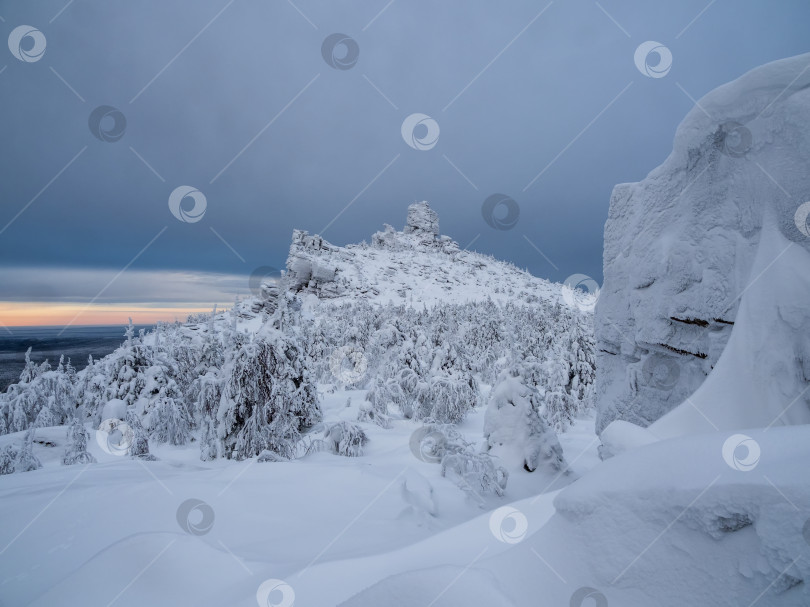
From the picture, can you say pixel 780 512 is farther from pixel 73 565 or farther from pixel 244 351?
pixel 244 351

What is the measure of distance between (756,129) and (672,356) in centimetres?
363

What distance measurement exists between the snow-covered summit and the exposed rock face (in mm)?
53242

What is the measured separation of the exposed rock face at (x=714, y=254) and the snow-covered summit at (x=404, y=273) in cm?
5324

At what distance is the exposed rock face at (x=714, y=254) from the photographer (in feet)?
14.2

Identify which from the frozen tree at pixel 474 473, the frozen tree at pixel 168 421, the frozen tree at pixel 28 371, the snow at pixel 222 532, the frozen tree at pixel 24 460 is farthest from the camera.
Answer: the frozen tree at pixel 28 371

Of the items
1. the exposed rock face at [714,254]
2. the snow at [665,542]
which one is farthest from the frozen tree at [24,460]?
the exposed rock face at [714,254]

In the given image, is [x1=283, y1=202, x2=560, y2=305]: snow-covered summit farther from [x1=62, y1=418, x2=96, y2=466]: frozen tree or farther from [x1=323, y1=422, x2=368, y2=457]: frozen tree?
[x1=62, y1=418, x2=96, y2=466]: frozen tree

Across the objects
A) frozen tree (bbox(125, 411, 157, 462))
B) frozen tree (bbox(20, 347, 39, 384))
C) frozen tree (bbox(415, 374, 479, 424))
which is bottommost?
frozen tree (bbox(415, 374, 479, 424))

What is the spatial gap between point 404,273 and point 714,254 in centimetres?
7059

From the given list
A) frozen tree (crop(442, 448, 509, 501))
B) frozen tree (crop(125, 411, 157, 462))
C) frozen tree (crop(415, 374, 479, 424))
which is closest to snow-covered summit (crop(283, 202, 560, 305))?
frozen tree (crop(415, 374, 479, 424))

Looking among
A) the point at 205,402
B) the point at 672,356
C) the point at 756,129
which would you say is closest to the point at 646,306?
the point at 672,356

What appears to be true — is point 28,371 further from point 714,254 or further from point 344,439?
point 714,254

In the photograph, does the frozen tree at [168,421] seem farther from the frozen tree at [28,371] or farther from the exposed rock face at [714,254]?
the exposed rock face at [714,254]

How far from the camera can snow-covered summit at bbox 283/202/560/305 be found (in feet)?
210
